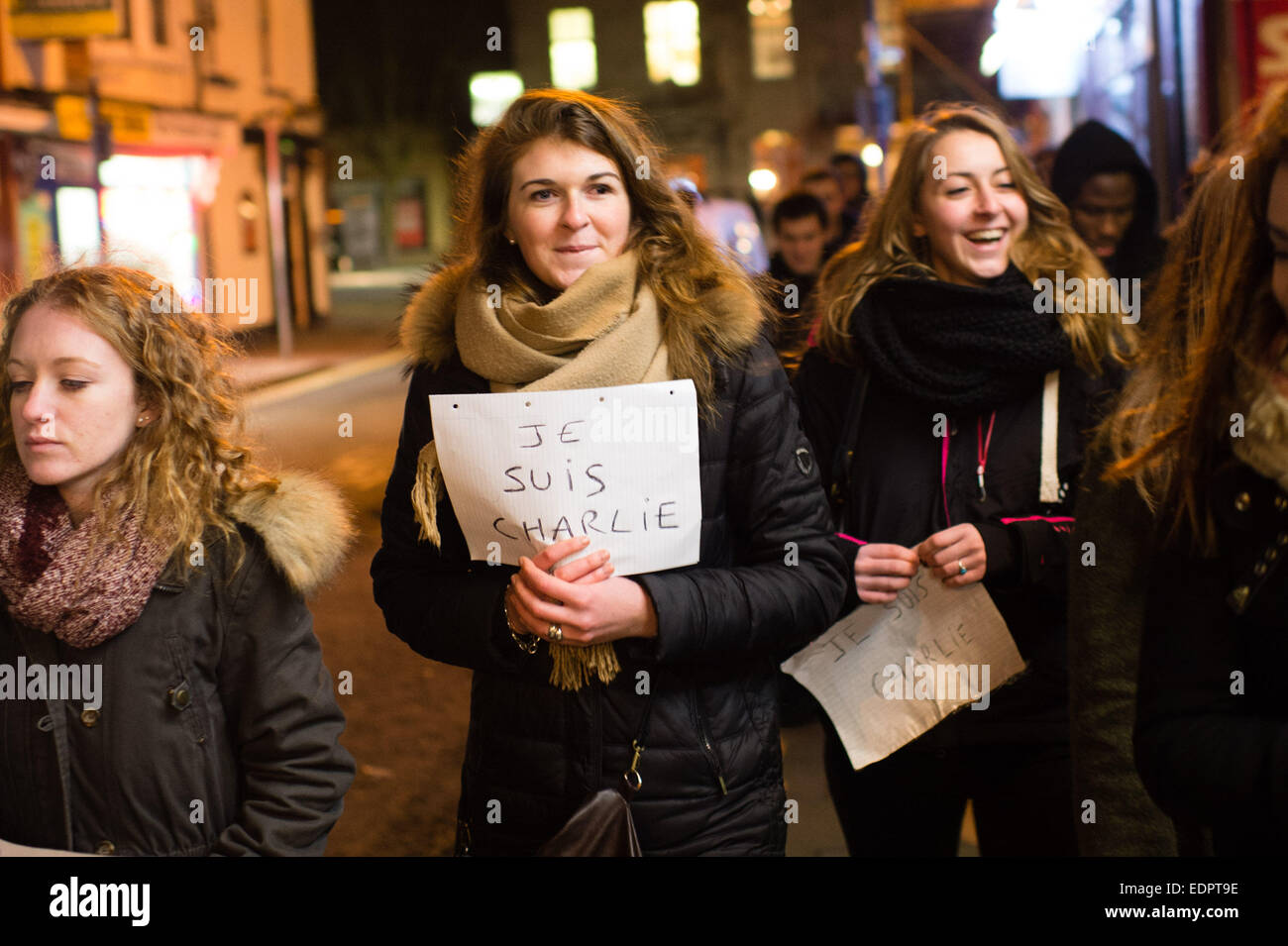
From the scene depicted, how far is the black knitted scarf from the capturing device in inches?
112

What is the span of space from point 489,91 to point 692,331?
3621 cm

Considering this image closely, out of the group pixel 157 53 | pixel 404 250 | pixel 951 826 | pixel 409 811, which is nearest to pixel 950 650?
pixel 951 826

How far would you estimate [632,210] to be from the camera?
2393mm

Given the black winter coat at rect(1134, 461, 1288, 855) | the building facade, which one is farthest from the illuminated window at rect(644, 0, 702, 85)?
the black winter coat at rect(1134, 461, 1288, 855)

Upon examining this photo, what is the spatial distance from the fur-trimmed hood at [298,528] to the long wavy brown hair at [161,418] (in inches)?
1.1

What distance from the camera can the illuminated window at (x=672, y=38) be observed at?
37.9 metres

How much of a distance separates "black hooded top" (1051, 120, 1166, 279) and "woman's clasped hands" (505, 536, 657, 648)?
3433mm

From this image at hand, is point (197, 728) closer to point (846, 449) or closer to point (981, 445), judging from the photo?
point (846, 449)

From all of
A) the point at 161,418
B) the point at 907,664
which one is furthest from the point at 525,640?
the point at 907,664
